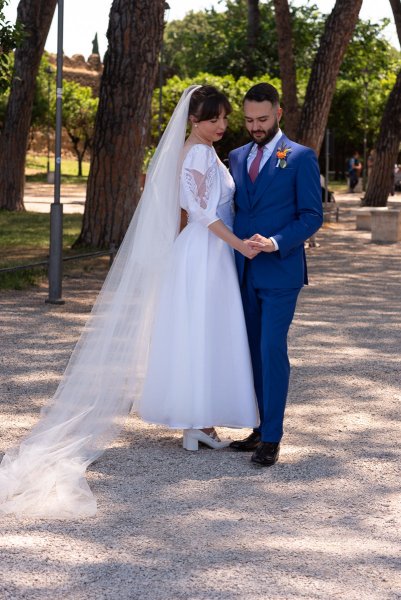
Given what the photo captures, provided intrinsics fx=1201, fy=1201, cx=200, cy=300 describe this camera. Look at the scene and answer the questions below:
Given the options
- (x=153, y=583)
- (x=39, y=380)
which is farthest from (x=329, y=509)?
(x=39, y=380)

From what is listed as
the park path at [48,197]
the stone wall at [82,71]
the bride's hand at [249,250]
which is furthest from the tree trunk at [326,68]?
the stone wall at [82,71]

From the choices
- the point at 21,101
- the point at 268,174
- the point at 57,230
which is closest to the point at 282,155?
the point at 268,174

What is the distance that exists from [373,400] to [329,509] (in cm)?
244

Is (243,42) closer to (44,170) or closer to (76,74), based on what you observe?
(44,170)

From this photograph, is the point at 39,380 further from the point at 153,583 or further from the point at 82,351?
the point at 153,583

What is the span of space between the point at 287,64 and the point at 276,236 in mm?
17324

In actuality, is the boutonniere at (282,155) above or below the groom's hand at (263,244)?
above

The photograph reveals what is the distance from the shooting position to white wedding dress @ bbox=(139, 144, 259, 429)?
19.3 ft

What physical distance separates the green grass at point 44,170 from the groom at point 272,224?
43.3 m

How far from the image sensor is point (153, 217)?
604cm

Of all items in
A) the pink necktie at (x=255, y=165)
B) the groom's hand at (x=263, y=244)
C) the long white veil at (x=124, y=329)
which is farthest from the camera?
the long white veil at (x=124, y=329)

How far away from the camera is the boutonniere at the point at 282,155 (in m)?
5.65

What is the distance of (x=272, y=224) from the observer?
18.9 ft

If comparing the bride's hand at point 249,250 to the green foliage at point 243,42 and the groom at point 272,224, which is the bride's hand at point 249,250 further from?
the green foliage at point 243,42
